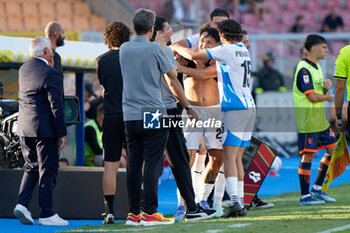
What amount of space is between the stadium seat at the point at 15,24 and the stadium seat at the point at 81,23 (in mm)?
1603

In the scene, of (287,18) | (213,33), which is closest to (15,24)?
(287,18)

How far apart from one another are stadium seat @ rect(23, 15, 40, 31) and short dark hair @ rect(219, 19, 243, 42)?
13.1 meters

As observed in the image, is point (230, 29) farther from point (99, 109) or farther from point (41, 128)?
point (99, 109)

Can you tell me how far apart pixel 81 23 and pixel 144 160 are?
1476 cm

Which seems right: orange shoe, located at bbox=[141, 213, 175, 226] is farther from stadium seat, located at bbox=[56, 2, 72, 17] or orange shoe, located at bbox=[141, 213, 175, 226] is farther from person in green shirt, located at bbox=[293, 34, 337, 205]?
stadium seat, located at bbox=[56, 2, 72, 17]

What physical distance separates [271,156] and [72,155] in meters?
3.01

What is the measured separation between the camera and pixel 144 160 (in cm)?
611

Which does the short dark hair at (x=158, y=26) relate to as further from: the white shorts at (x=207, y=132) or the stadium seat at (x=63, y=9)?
the stadium seat at (x=63, y=9)

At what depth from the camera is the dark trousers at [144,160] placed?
605 centimetres

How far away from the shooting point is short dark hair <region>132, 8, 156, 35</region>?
19.7 feet

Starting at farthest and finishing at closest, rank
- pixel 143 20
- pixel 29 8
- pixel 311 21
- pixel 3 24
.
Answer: pixel 311 21 → pixel 29 8 → pixel 3 24 → pixel 143 20

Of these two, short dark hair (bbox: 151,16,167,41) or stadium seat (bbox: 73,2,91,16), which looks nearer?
short dark hair (bbox: 151,16,167,41)

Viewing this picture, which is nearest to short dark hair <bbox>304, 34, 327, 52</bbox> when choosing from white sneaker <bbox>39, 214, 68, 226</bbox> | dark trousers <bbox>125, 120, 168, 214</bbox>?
dark trousers <bbox>125, 120, 168, 214</bbox>

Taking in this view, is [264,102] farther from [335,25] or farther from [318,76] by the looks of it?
[318,76]
